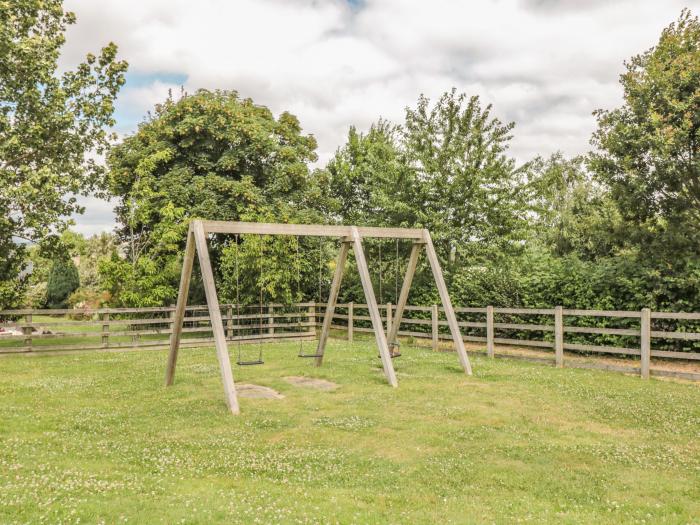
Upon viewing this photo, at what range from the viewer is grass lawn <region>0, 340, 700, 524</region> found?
4.31m

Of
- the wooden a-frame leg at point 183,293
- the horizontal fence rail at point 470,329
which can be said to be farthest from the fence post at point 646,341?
the wooden a-frame leg at point 183,293

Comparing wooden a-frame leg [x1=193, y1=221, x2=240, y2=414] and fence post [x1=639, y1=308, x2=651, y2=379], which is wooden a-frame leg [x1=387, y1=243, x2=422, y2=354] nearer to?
wooden a-frame leg [x1=193, y1=221, x2=240, y2=414]

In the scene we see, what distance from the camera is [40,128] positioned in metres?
13.7

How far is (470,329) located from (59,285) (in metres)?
24.6

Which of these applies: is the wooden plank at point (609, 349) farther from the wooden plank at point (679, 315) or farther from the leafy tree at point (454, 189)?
the leafy tree at point (454, 189)

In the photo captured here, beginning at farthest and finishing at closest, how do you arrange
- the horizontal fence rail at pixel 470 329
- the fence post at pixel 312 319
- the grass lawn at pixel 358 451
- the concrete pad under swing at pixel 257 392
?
the fence post at pixel 312 319 → the horizontal fence rail at pixel 470 329 → the concrete pad under swing at pixel 257 392 → the grass lawn at pixel 358 451

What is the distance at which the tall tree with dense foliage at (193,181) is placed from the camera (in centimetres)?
1784

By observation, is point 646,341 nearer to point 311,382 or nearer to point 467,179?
point 311,382

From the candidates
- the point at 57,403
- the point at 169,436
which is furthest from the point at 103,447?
the point at 57,403

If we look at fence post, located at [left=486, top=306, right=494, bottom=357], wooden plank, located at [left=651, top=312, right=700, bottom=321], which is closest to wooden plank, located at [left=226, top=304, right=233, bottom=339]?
fence post, located at [left=486, top=306, right=494, bottom=357]

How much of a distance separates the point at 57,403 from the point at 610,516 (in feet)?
25.5

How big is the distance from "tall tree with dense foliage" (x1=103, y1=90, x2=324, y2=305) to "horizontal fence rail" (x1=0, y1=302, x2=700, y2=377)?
194 centimetres

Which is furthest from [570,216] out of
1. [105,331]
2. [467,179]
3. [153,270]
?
[105,331]

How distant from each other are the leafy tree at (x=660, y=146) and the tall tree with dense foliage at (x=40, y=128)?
→ 1385 cm
